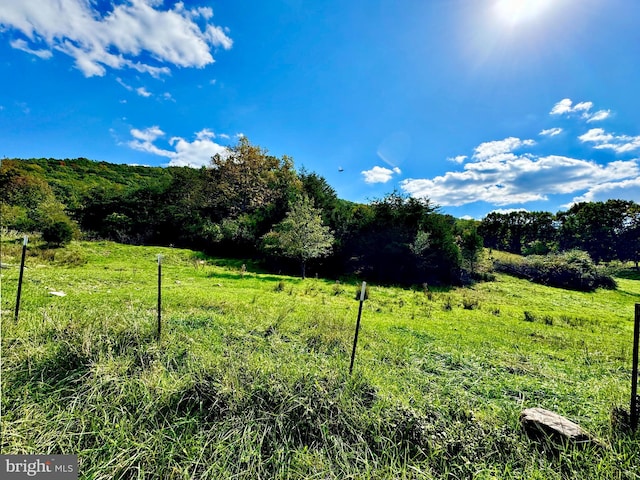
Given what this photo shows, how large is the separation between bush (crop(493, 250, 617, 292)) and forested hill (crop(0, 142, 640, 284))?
Result: 641cm

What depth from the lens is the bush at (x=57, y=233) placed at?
1691cm

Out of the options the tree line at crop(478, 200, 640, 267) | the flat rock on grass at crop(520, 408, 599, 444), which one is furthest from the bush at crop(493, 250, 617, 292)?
the flat rock on grass at crop(520, 408, 599, 444)

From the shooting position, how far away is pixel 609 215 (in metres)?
42.7

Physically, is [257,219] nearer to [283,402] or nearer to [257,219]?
[257,219]

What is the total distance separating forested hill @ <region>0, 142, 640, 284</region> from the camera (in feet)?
69.4

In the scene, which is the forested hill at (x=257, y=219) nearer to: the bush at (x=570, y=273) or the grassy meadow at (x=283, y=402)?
the bush at (x=570, y=273)

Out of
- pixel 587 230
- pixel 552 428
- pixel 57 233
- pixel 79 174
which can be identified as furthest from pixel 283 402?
pixel 587 230

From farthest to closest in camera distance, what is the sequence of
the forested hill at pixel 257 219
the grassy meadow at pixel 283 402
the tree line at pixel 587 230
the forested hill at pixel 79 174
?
the tree line at pixel 587 230 → the forested hill at pixel 79 174 → the forested hill at pixel 257 219 → the grassy meadow at pixel 283 402

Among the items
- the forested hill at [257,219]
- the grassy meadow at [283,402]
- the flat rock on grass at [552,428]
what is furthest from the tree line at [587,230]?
the flat rock on grass at [552,428]

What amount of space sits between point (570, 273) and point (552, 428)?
30.8 m

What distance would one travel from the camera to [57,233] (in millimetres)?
16938

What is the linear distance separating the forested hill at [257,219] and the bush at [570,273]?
6407 millimetres

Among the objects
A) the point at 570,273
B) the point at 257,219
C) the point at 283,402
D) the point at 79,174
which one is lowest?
the point at 283,402

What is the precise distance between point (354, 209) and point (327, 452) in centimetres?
2537
